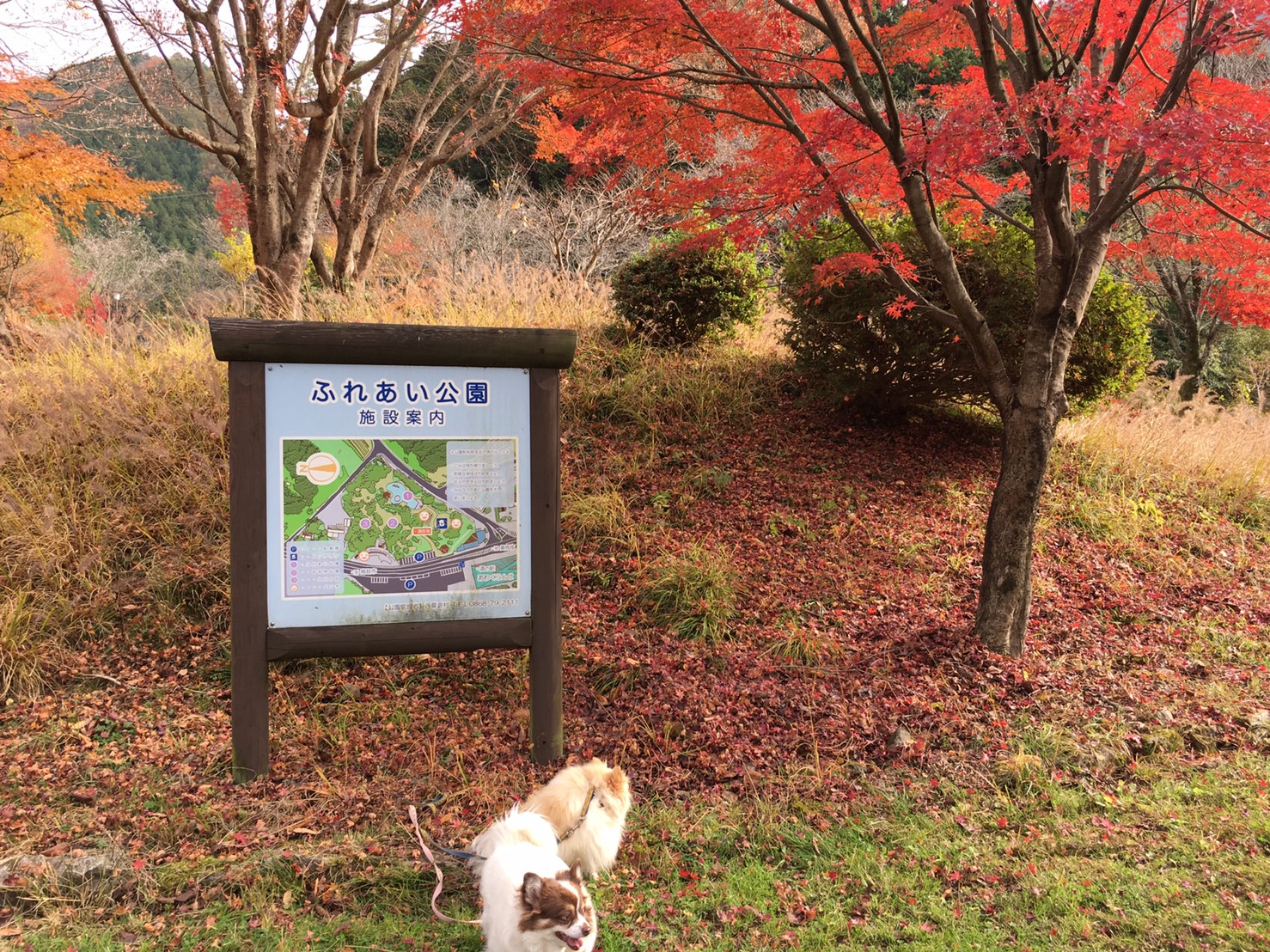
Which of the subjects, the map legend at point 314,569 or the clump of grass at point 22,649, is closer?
the map legend at point 314,569

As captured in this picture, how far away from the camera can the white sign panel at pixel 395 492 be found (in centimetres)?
364

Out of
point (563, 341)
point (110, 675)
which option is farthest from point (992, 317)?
point (110, 675)

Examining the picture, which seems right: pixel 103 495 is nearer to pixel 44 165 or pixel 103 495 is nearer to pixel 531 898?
pixel 531 898

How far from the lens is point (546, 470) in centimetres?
387

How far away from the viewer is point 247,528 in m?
3.59

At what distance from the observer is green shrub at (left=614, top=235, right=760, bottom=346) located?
8383mm

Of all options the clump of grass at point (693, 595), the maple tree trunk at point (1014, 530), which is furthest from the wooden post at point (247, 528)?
the maple tree trunk at point (1014, 530)

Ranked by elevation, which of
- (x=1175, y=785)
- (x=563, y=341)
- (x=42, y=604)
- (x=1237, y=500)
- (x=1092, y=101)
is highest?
(x=1092, y=101)

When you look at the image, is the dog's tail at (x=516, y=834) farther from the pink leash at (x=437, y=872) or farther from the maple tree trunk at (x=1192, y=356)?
the maple tree trunk at (x=1192, y=356)

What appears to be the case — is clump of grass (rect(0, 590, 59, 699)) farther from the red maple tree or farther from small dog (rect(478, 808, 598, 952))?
the red maple tree

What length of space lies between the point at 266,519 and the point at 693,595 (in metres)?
2.82

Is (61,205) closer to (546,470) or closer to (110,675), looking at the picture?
(110,675)

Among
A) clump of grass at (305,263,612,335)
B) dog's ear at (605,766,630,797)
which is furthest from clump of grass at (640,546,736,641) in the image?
clump of grass at (305,263,612,335)

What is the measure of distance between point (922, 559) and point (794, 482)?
1310 mm
